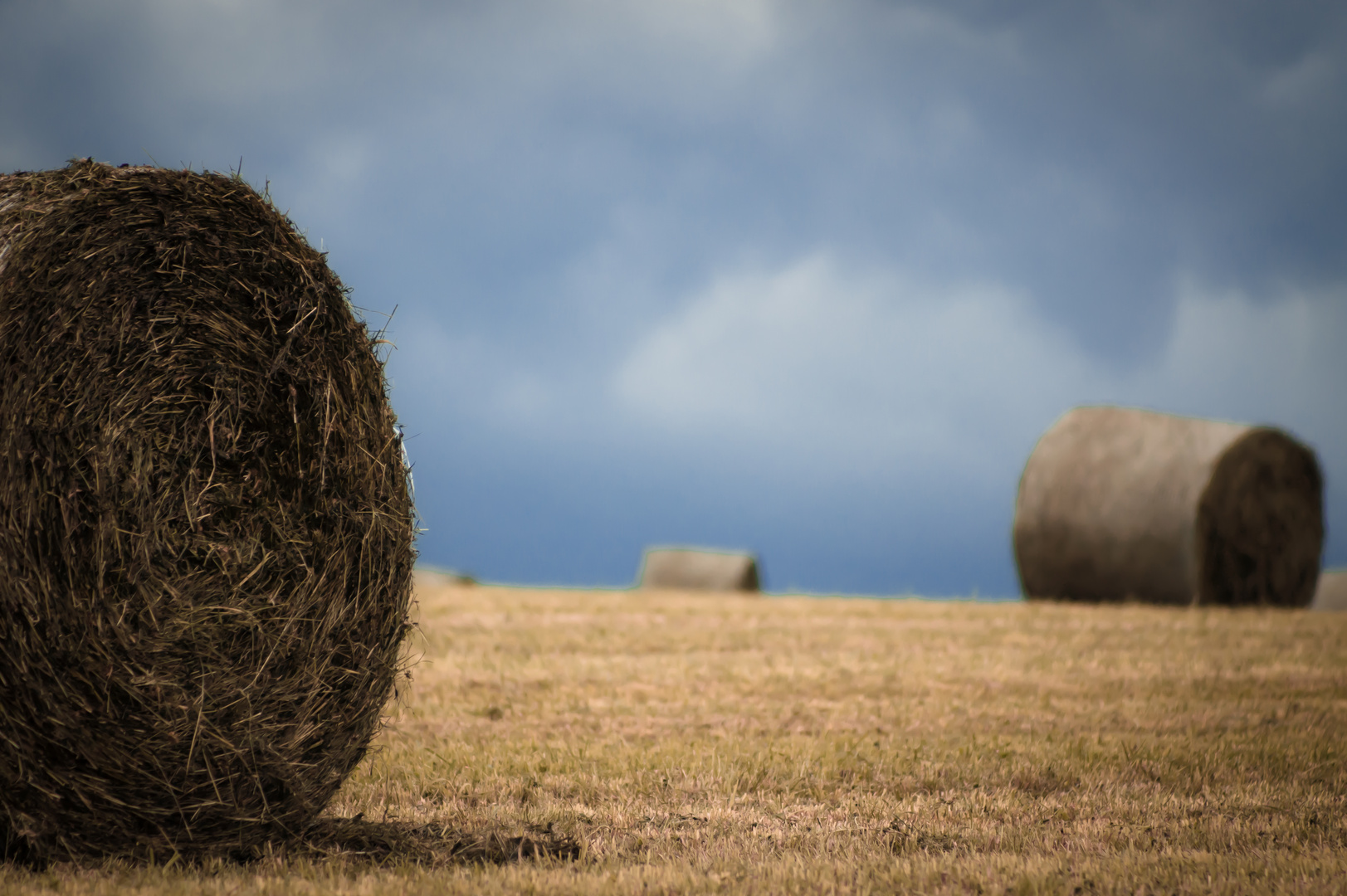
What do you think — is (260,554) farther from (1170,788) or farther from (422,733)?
(1170,788)

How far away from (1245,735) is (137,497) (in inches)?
226

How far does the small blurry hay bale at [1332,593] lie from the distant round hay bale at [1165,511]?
6.33m

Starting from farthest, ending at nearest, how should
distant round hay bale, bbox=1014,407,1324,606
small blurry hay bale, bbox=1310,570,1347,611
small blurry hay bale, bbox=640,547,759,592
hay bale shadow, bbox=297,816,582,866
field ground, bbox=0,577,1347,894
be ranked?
small blurry hay bale, bbox=640,547,759,592, small blurry hay bale, bbox=1310,570,1347,611, distant round hay bale, bbox=1014,407,1324,606, hay bale shadow, bbox=297,816,582,866, field ground, bbox=0,577,1347,894

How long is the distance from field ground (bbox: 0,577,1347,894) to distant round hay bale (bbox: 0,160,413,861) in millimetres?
282

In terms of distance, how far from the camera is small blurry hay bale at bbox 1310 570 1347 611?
1983cm

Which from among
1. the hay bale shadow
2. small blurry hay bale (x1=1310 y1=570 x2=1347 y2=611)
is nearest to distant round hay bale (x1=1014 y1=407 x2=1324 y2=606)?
small blurry hay bale (x1=1310 y1=570 x2=1347 y2=611)

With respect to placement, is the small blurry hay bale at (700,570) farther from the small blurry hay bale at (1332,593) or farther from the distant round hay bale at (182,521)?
the distant round hay bale at (182,521)

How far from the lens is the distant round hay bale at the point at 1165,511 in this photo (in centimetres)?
1310

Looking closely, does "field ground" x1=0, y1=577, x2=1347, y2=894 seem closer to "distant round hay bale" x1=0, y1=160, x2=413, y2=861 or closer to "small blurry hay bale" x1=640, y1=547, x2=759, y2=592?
"distant round hay bale" x1=0, y1=160, x2=413, y2=861

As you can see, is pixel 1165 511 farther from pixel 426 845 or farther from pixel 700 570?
pixel 426 845

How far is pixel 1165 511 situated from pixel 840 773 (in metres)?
→ 9.36

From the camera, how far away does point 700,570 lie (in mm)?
21359

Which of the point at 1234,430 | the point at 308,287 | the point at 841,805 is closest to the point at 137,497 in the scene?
the point at 308,287

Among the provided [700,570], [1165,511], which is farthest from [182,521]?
[700,570]
